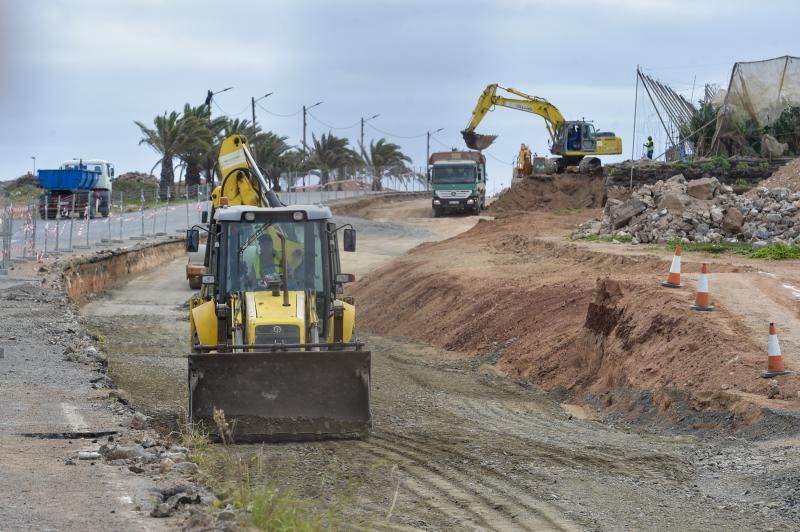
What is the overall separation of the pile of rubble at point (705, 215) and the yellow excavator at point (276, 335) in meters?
15.3

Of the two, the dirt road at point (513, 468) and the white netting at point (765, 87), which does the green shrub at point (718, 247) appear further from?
the white netting at point (765, 87)

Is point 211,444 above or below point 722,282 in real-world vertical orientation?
below

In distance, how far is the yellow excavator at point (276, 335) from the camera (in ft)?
41.1

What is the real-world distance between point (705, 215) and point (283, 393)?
19.3m

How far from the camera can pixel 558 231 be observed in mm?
39000

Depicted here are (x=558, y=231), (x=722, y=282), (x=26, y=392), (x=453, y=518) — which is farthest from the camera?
(x=558, y=231)

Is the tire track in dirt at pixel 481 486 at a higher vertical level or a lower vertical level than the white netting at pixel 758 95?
lower

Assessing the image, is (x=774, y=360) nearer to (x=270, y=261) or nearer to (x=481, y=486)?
(x=481, y=486)

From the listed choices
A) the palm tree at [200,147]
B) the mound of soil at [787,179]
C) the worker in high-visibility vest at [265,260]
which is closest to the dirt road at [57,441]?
the worker in high-visibility vest at [265,260]

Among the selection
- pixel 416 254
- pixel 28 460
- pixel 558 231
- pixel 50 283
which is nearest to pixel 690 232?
pixel 558 231

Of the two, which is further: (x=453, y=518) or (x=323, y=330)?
(x=323, y=330)

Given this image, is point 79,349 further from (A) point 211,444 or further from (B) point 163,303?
(B) point 163,303

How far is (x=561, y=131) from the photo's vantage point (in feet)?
185

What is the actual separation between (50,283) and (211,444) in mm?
18798
